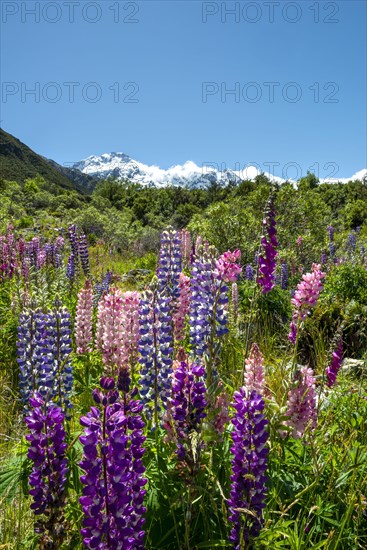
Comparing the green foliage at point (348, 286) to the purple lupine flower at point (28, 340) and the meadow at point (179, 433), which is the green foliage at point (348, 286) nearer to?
the meadow at point (179, 433)

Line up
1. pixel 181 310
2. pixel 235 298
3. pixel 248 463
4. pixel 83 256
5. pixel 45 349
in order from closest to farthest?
1. pixel 248 463
2. pixel 45 349
3. pixel 181 310
4. pixel 235 298
5. pixel 83 256

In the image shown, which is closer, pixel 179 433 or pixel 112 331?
pixel 179 433

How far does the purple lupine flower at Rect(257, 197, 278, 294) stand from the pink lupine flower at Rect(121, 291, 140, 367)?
0.97m

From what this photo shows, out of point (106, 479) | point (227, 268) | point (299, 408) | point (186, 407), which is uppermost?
point (227, 268)

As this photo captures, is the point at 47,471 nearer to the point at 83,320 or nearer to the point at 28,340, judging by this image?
the point at 28,340

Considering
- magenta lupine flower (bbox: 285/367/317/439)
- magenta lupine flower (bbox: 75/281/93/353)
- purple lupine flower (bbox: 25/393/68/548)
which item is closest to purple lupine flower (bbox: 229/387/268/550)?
purple lupine flower (bbox: 25/393/68/548)

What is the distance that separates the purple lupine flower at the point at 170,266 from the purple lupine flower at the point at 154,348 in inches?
27.1

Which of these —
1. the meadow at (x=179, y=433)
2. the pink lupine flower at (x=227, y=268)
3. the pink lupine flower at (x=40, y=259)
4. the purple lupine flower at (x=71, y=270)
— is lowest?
the meadow at (x=179, y=433)

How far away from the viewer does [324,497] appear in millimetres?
2211

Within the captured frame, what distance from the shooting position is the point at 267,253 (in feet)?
10.4

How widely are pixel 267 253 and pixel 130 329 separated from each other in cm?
119

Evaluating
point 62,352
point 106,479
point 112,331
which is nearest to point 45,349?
point 62,352

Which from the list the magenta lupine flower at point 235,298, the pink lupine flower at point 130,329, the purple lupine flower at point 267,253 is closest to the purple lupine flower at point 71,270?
the magenta lupine flower at point 235,298

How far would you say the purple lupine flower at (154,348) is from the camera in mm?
2684
